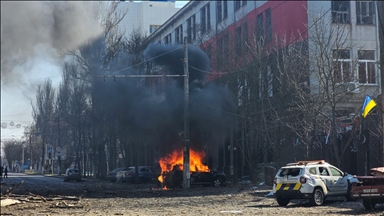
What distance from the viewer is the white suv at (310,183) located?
19.0 m

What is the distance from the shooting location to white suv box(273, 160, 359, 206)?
1902 centimetres

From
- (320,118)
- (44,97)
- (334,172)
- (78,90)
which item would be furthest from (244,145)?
(44,97)

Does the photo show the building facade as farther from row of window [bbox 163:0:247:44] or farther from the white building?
the white building

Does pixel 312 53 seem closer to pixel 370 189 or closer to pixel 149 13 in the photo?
pixel 370 189

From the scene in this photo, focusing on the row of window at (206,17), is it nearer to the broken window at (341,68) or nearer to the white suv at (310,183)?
the broken window at (341,68)

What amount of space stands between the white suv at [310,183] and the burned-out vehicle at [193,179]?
13767 millimetres

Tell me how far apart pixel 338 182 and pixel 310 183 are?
60.6 inches

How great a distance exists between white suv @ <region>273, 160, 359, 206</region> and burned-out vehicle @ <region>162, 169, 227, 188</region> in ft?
45.2

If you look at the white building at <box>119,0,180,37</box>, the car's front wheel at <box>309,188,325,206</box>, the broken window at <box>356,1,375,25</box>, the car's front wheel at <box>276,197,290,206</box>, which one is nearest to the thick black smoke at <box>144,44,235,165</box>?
the broken window at <box>356,1,375,25</box>

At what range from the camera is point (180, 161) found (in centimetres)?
3659

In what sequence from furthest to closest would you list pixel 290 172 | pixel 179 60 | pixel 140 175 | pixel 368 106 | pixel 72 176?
pixel 72 176
pixel 140 175
pixel 179 60
pixel 368 106
pixel 290 172

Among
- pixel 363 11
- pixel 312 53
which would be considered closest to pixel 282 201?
pixel 312 53

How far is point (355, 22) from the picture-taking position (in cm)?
3775

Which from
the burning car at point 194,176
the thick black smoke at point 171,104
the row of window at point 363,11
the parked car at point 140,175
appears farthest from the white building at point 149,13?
the burning car at point 194,176
